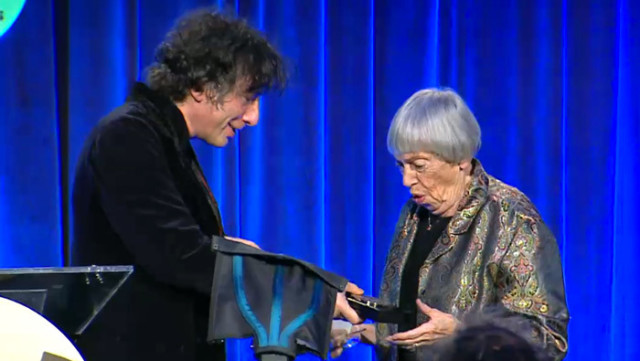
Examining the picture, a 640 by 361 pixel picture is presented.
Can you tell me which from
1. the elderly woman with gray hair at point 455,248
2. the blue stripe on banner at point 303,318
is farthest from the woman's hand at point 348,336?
the blue stripe on banner at point 303,318

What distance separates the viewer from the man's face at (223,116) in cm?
195

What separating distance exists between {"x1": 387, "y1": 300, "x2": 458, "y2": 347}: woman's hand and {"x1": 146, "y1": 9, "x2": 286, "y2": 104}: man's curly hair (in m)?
0.61

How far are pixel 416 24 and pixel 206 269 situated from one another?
1753 millimetres

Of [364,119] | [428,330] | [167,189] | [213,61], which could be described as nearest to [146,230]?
[167,189]

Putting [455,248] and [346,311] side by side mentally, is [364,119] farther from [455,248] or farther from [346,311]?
[346,311]

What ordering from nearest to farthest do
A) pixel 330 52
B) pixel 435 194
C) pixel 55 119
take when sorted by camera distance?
1. pixel 435 194
2. pixel 55 119
3. pixel 330 52

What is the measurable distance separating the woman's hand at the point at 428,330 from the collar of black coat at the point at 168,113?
623 mm

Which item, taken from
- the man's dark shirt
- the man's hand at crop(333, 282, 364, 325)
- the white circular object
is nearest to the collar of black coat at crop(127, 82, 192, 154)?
the man's dark shirt

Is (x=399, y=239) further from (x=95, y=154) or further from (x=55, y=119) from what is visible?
(x=55, y=119)

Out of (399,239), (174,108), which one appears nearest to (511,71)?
(399,239)

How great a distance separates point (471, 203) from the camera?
2.12 meters

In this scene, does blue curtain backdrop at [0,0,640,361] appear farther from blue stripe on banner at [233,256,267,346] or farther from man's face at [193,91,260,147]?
blue stripe on banner at [233,256,267,346]

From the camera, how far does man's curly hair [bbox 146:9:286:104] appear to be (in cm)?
192

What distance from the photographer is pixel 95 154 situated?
181cm
